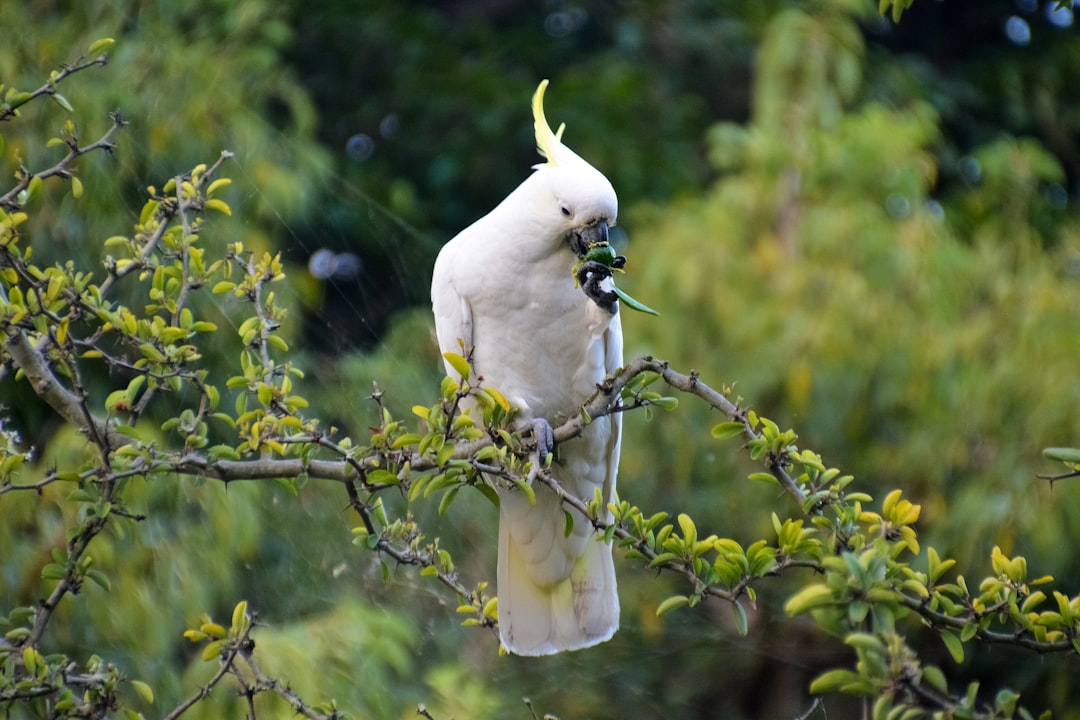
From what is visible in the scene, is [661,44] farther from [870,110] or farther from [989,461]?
[989,461]

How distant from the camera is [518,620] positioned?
227 centimetres

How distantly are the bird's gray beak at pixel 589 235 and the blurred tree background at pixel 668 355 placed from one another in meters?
0.97

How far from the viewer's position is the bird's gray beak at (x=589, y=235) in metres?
2.09

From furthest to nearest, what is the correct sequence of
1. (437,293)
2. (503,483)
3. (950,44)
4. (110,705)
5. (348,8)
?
(950,44) < (348,8) < (437,293) < (503,483) < (110,705)

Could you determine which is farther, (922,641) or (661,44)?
(661,44)

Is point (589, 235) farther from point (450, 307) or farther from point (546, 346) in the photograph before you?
point (450, 307)

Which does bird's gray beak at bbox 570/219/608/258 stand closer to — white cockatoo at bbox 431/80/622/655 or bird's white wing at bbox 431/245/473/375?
white cockatoo at bbox 431/80/622/655

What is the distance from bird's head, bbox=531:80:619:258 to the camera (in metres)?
2.07

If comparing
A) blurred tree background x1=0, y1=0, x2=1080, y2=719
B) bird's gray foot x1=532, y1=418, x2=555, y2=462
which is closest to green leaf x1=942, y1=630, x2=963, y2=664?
bird's gray foot x1=532, y1=418, x2=555, y2=462

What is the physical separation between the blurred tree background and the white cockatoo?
0.43 m

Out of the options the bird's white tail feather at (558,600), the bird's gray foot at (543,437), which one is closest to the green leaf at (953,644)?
the bird's gray foot at (543,437)

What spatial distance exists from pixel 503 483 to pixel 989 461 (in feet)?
7.27

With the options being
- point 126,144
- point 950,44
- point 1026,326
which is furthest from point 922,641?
point 950,44

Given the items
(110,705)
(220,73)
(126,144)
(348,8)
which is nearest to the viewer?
(110,705)
